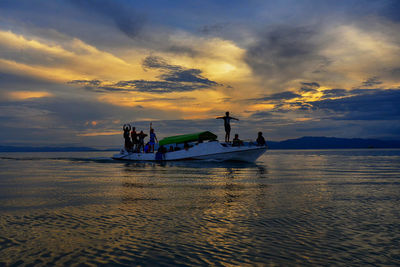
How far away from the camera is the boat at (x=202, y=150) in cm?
2805

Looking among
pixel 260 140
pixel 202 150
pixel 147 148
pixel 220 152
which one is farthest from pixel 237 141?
pixel 147 148

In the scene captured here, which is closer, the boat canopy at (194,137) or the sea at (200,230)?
the sea at (200,230)

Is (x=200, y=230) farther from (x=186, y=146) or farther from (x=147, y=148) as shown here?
(x=147, y=148)

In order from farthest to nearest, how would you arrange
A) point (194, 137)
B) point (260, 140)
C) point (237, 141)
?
point (194, 137)
point (260, 140)
point (237, 141)

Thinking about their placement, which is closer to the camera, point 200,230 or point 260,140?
point 200,230

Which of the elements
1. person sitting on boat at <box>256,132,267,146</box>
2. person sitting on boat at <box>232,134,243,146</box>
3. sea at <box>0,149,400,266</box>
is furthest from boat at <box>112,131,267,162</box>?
sea at <box>0,149,400,266</box>

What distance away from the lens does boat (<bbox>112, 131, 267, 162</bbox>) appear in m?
28.0

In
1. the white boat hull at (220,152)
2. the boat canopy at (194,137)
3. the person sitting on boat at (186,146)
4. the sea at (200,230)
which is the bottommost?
the sea at (200,230)

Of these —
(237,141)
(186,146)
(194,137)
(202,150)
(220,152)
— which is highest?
(194,137)

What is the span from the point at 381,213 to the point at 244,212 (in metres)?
3.16

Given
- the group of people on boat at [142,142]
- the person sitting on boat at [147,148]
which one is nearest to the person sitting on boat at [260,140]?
the group of people on boat at [142,142]

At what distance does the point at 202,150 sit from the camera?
29500mm

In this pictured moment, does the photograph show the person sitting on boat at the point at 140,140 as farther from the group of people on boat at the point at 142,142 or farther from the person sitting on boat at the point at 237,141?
the person sitting on boat at the point at 237,141

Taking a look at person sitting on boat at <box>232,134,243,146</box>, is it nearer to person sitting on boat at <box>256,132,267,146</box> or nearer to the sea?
person sitting on boat at <box>256,132,267,146</box>
